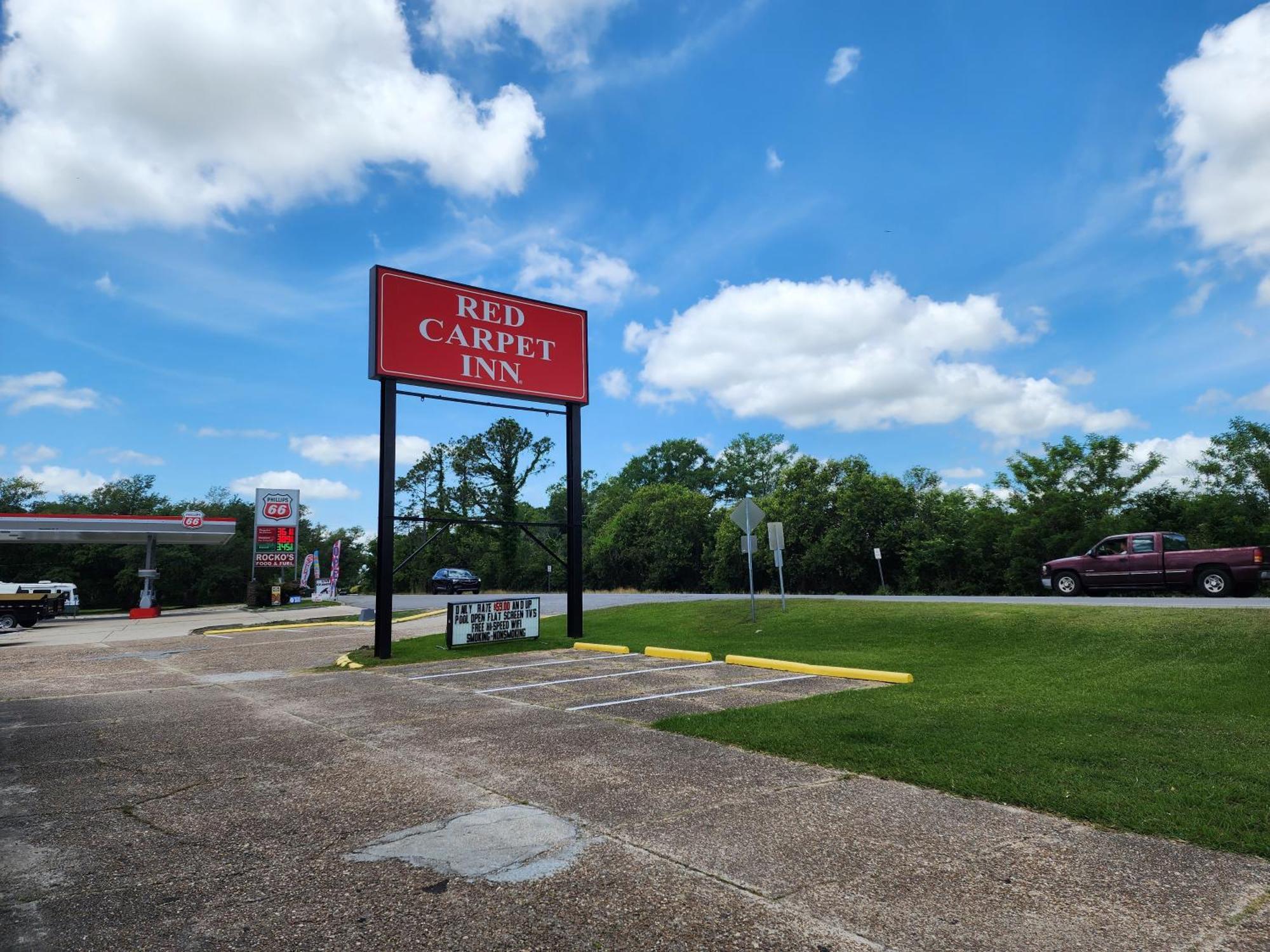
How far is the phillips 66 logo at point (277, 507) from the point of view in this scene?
43.3 metres

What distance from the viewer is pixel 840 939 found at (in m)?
3.07

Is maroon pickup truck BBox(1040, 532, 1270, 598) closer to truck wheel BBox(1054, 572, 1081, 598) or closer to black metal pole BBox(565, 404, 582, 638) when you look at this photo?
truck wheel BBox(1054, 572, 1081, 598)

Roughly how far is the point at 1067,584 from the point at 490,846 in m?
21.1

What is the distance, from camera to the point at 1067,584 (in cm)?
2098

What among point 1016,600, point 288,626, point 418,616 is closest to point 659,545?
point 418,616

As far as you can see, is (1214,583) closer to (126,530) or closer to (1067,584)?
(1067,584)

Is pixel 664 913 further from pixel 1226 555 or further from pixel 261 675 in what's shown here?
pixel 1226 555

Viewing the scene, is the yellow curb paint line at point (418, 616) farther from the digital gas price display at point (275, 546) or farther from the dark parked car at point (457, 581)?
the digital gas price display at point (275, 546)

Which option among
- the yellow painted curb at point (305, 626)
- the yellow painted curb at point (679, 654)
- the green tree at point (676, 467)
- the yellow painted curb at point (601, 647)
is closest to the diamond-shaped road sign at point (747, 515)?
the yellow painted curb at point (679, 654)

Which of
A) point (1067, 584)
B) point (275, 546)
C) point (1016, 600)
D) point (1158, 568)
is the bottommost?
point (1016, 600)

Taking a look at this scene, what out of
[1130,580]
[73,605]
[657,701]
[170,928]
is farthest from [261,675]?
[73,605]

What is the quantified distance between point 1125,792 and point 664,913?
3336 millimetres

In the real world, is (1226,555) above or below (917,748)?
above

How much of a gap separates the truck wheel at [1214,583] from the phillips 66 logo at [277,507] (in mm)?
42197
